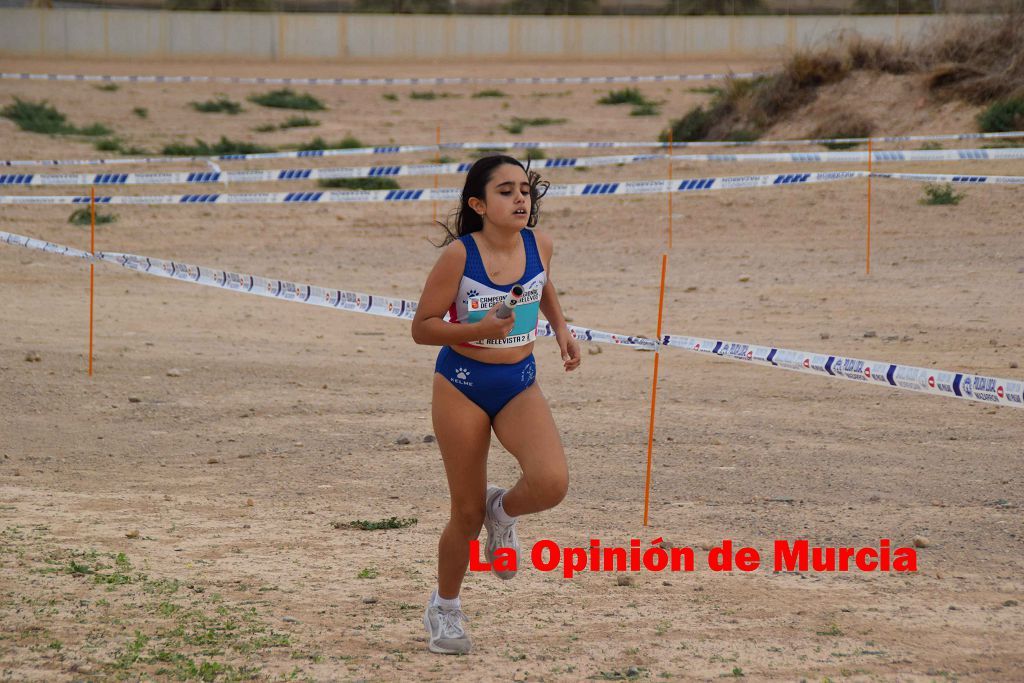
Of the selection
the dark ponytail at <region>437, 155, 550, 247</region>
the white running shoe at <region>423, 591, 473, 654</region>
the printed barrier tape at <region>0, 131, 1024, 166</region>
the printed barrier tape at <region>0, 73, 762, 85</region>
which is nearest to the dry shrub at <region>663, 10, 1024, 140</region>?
the printed barrier tape at <region>0, 131, 1024, 166</region>

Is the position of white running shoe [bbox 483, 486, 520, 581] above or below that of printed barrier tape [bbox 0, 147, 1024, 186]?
below

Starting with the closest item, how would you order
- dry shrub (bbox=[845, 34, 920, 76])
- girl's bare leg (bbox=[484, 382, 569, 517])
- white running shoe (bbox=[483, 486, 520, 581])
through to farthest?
girl's bare leg (bbox=[484, 382, 569, 517]) → white running shoe (bbox=[483, 486, 520, 581]) → dry shrub (bbox=[845, 34, 920, 76])

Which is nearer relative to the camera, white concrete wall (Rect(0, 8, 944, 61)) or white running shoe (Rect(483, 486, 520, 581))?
white running shoe (Rect(483, 486, 520, 581))

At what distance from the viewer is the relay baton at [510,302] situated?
464cm

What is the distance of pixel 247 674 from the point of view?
4852 mm

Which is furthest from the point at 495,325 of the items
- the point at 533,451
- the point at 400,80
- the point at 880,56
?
the point at 400,80

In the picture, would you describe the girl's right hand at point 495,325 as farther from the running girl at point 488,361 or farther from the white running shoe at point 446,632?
the white running shoe at point 446,632

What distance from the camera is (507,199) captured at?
4.90 m

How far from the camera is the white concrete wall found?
139 feet

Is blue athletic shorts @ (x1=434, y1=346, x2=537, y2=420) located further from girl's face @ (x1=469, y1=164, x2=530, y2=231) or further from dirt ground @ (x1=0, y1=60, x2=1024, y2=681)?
dirt ground @ (x1=0, y1=60, x2=1024, y2=681)

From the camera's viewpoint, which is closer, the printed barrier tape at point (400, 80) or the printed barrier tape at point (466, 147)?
the printed barrier tape at point (466, 147)

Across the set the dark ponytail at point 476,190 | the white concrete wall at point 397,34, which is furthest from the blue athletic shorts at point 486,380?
the white concrete wall at point 397,34

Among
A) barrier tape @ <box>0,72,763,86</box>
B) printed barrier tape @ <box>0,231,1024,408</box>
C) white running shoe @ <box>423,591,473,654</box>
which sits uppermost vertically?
barrier tape @ <box>0,72,763,86</box>

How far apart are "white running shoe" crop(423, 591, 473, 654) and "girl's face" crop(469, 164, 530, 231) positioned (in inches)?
58.4
